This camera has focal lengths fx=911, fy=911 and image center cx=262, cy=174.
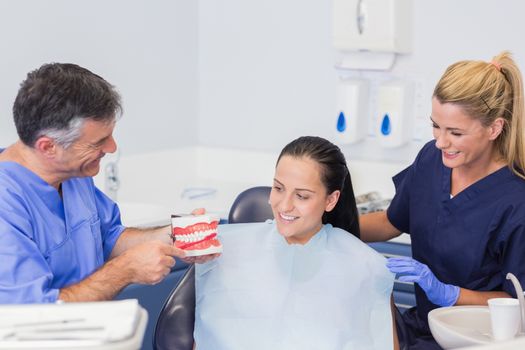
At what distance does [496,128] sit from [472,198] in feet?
0.65

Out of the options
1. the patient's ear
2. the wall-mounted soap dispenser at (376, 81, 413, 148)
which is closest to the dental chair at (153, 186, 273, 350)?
the patient's ear

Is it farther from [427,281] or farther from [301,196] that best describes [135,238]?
[427,281]

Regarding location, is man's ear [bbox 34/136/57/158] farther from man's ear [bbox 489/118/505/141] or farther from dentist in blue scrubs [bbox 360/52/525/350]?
man's ear [bbox 489/118/505/141]

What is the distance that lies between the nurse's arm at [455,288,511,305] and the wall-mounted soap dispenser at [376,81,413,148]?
125 centimetres

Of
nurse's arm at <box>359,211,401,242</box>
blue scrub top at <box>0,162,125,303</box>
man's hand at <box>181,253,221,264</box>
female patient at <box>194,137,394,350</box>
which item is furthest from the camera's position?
nurse's arm at <box>359,211,401,242</box>

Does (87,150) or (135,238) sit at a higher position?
(87,150)

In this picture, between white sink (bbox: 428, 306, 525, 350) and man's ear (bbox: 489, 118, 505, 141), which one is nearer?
white sink (bbox: 428, 306, 525, 350)

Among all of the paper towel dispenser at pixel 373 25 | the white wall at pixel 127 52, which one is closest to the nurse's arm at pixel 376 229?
the paper towel dispenser at pixel 373 25

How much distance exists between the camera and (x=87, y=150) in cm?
206

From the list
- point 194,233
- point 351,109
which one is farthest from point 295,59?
point 194,233

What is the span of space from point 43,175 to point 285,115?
1.88 meters

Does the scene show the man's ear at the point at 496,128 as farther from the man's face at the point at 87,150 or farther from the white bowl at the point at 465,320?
the man's face at the point at 87,150

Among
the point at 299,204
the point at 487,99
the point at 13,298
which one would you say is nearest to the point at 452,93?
the point at 487,99

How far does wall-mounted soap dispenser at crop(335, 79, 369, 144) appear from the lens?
3.53 meters
